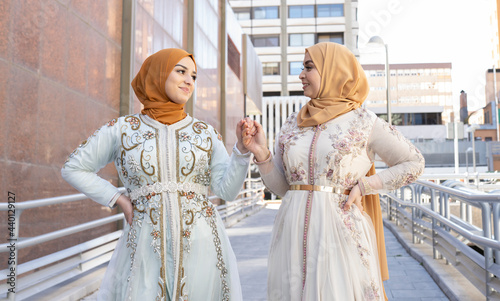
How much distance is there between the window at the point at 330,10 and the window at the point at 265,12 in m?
3.87

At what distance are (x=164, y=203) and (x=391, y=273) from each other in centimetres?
427

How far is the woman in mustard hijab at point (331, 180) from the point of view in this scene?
2.29 meters

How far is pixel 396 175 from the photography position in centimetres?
240

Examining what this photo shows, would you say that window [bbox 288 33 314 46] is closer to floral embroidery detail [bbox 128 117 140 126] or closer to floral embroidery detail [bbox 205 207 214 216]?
floral embroidery detail [bbox 128 117 140 126]

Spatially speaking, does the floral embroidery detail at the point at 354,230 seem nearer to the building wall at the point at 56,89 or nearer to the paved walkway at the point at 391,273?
the paved walkway at the point at 391,273

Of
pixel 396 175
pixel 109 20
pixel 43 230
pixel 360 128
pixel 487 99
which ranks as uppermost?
pixel 487 99

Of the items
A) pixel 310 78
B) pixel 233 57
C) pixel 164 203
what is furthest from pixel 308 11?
pixel 164 203

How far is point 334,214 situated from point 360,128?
0.47 metres

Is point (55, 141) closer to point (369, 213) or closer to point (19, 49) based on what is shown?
point (19, 49)

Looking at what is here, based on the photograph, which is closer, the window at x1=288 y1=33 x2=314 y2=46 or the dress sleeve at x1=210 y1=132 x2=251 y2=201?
the dress sleeve at x1=210 y1=132 x2=251 y2=201

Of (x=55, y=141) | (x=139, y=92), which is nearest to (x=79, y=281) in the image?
(x=55, y=141)

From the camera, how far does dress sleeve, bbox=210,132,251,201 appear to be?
7.39 feet

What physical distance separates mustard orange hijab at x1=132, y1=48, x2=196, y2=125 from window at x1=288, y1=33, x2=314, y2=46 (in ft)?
133

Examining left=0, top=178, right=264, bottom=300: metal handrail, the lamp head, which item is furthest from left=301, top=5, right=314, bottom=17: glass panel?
left=0, top=178, right=264, bottom=300: metal handrail
